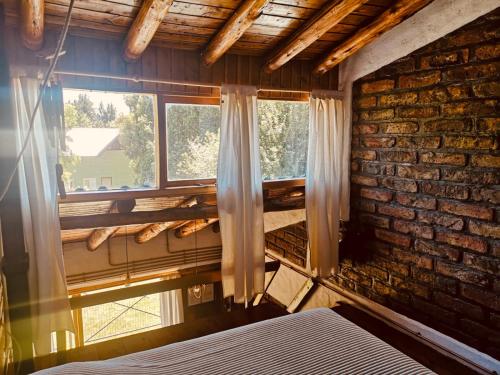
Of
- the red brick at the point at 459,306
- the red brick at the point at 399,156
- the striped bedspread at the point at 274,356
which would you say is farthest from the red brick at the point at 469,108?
the striped bedspread at the point at 274,356

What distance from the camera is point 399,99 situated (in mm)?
→ 2506

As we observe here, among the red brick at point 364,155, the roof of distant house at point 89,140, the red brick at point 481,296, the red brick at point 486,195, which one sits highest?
the roof of distant house at point 89,140

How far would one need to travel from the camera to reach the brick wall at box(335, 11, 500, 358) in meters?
2.02

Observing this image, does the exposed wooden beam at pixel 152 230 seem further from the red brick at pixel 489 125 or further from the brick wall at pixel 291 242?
the red brick at pixel 489 125

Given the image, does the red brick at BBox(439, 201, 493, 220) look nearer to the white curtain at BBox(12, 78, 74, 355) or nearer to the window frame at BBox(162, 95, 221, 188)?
the window frame at BBox(162, 95, 221, 188)

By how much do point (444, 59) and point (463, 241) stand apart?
1.12m

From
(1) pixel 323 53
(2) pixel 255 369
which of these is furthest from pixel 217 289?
(2) pixel 255 369

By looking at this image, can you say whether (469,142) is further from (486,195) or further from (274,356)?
(274,356)

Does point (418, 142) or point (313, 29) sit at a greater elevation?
point (313, 29)

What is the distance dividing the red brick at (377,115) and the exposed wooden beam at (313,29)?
74 centimetres

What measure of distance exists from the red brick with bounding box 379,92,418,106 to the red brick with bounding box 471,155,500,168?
571 millimetres

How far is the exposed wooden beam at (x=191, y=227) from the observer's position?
3.93 metres

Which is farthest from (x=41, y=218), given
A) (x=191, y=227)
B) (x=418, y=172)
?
(x=418, y=172)

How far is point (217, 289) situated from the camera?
496 cm
